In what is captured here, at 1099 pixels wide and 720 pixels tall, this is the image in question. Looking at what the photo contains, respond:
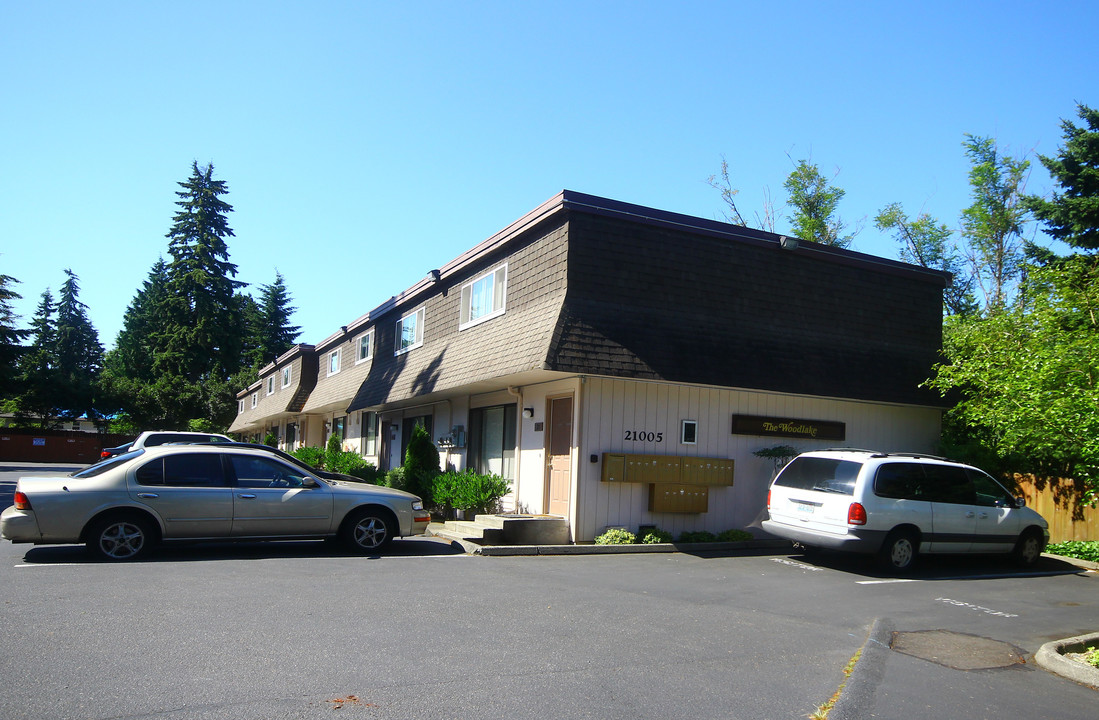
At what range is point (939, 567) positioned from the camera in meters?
12.6

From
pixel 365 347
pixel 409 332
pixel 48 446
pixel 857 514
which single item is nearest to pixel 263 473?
pixel 857 514

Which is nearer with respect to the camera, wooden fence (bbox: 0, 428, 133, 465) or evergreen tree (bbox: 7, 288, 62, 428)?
wooden fence (bbox: 0, 428, 133, 465)

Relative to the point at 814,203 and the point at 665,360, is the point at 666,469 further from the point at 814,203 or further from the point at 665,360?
the point at 814,203

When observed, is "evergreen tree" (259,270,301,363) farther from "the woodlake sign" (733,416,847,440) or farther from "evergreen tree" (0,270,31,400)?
"the woodlake sign" (733,416,847,440)

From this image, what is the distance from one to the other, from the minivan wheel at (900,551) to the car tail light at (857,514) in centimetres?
56

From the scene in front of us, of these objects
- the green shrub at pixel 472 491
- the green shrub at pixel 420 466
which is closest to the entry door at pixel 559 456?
the green shrub at pixel 472 491

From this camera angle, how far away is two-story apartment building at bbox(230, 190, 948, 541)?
13625 mm

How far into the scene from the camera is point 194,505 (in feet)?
34.9

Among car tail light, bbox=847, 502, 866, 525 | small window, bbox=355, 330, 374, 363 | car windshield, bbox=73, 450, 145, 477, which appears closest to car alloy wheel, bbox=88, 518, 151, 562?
car windshield, bbox=73, 450, 145, 477

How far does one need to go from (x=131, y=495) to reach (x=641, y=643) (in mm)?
6891

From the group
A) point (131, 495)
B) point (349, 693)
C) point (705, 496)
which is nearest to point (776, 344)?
point (705, 496)

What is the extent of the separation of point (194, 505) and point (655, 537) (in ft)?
23.2

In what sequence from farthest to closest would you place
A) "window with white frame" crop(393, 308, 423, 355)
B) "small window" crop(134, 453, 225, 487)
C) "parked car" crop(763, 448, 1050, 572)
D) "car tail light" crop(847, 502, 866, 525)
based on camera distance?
"window with white frame" crop(393, 308, 423, 355)
"parked car" crop(763, 448, 1050, 572)
"car tail light" crop(847, 502, 866, 525)
"small window" crop(134, 453, 225, 487)

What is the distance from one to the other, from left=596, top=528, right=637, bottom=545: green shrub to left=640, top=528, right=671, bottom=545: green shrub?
0.22 m
